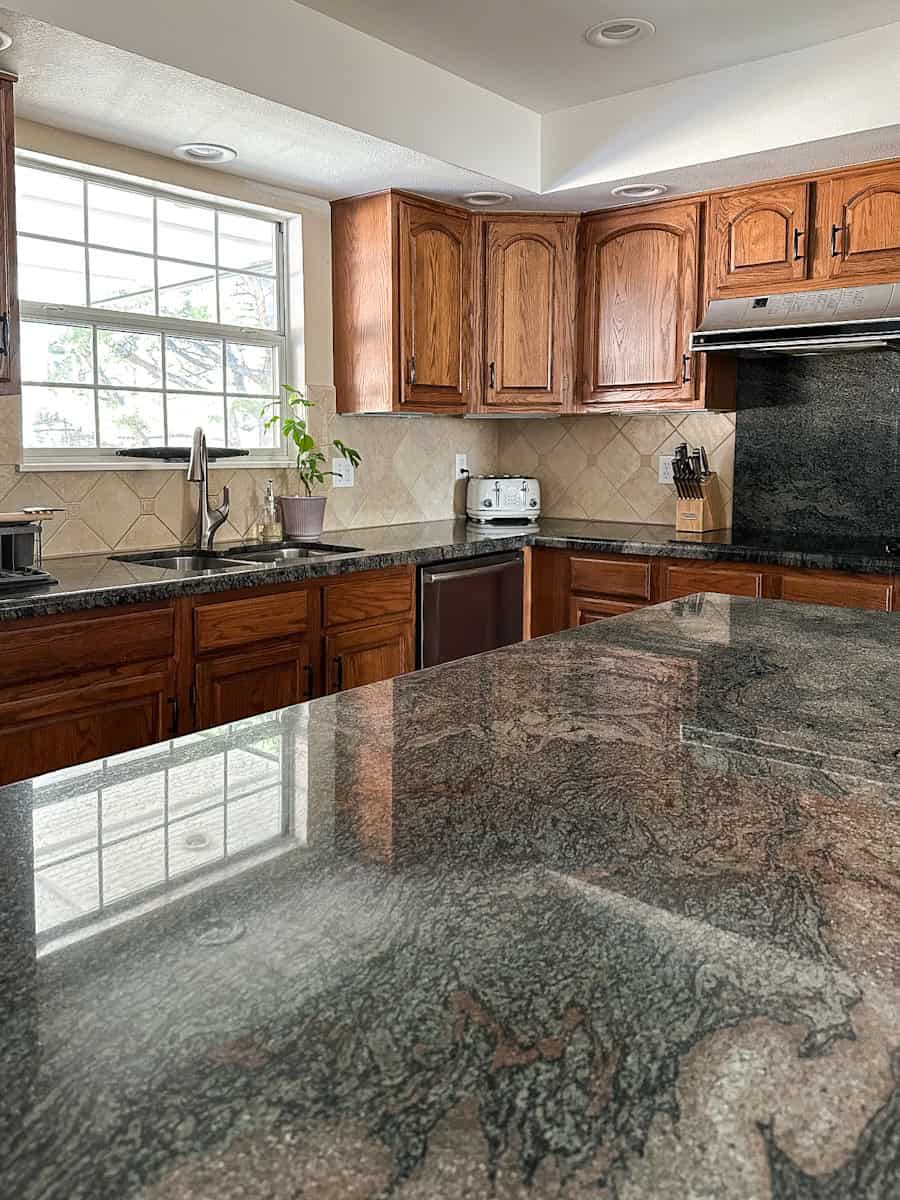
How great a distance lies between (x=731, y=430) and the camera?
13.9 ft

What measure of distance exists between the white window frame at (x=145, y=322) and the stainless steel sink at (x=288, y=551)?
35cm

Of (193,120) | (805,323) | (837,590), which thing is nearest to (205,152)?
(193,120)

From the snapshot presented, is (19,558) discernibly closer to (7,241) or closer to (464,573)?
(7,241)

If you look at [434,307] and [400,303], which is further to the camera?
[434,307]

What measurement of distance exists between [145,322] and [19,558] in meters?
1.23

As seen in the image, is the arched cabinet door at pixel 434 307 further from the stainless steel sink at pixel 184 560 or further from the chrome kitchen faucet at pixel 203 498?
the stainless steel sink at pixel 184 560

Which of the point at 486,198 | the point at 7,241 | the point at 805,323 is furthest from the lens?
the point at 486,198

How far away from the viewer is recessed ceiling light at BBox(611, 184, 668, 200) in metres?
3.73

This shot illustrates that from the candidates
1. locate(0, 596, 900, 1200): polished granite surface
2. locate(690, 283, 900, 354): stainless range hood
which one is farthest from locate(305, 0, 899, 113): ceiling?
locate(0, 596, 900, 1200): polished granite surface

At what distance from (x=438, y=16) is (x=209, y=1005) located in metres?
3.08

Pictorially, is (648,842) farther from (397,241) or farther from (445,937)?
(397,241)

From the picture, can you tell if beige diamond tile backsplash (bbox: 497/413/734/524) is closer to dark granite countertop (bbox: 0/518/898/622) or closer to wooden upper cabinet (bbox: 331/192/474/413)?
dark granite countertop (bbox: 0/518/898/622)

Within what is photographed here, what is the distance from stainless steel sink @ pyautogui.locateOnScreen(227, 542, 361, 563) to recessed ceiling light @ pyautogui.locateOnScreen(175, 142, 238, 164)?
1280 mm

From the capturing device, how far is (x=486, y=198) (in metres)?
3.92
